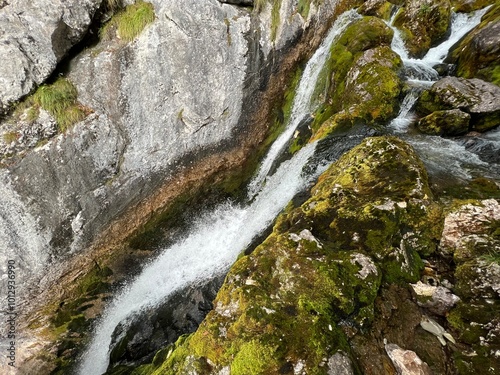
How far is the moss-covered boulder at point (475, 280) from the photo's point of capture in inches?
140

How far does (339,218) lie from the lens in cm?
509

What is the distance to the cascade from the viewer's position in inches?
316

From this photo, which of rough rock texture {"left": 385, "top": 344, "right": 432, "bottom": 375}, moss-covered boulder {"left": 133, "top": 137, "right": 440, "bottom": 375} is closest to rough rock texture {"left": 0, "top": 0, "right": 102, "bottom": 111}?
moss-covered boulder {"left": 133, "top": 137, "right": 440, "bottom": 375}

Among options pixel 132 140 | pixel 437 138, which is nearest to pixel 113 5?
pixel 132 140

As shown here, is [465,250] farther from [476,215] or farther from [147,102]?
[147,102]

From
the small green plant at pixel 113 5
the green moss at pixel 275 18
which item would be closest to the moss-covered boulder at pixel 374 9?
the green moss at pixel 275 18

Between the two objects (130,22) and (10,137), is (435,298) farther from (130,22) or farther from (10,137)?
(130,22)

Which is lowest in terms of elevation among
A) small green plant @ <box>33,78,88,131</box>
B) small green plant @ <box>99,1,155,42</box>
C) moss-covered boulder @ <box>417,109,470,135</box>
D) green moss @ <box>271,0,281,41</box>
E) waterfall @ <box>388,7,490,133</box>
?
moss-covered boulder @ <box>417,109,470,135</box>

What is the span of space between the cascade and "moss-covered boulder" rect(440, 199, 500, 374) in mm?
3536

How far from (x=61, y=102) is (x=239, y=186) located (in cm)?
551

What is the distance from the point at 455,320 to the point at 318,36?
1073 centimetres

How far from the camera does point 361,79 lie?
941 centimetres

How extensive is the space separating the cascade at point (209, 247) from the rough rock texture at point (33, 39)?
5.63 m

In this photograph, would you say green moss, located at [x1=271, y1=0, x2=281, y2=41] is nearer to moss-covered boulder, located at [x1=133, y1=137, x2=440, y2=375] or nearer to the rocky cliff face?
the rocky cliff face
